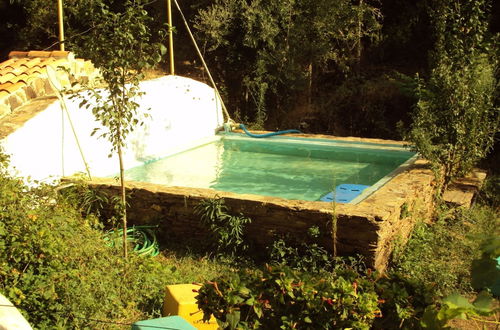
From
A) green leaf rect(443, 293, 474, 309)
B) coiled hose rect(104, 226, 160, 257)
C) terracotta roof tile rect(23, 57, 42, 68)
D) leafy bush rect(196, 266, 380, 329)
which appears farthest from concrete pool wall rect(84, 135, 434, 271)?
green leaf rect(443, 293, 474, 309)

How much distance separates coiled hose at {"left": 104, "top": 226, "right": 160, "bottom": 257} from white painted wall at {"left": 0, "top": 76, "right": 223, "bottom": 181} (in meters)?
0.99

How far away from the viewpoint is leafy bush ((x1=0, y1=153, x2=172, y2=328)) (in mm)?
4492

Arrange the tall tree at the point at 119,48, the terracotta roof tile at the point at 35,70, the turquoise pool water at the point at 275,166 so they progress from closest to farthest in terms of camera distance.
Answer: the tall tree at the point at 119,48 → the terracotta roof tile at the point at 35,70 → the turquoise pool water at the point at 275,166

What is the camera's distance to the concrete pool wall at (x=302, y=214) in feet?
20.3

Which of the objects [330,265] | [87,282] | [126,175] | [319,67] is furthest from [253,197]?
[319,67]

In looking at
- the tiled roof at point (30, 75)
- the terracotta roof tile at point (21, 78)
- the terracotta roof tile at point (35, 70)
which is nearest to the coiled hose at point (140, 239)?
the tiled roof at point (30, 75)

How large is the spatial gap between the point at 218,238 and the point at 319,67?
868 centimetres

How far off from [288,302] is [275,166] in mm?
6859

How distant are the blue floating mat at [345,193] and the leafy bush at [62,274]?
288cm

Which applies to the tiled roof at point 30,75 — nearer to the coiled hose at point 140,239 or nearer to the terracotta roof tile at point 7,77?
the terracotta roof tile at point 7,77

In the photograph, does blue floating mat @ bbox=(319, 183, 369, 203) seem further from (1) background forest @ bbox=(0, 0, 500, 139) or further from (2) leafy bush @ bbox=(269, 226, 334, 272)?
(1) background forest @ bbox=(0, 0, 500, 139)

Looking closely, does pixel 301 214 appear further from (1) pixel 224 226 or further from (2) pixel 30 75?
(2) pixel 30 75

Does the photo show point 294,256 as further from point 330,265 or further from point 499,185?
point 499,185

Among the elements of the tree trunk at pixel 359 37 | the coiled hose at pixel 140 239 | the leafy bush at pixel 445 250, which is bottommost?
the leafy bush at pixel 445 250
